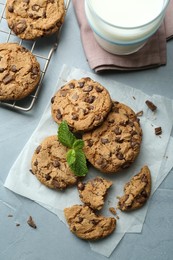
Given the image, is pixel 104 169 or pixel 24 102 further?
pixel 24 102

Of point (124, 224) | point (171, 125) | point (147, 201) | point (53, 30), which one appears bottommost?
point (124, 224)

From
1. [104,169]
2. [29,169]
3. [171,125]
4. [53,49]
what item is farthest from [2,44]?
[171,125]

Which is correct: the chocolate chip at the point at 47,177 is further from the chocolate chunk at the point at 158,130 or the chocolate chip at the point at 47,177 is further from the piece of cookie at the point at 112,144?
the chocolate chunk at the point at 158,130

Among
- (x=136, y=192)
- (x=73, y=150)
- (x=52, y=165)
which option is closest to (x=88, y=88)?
(x=73, y=150)

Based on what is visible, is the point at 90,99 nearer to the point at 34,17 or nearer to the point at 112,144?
the point at 112,144

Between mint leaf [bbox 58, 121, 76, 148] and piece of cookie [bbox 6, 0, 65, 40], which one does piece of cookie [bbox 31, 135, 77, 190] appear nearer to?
mint leaf [bbox 58, 121, 76, 148]

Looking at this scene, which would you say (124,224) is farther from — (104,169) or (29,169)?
(29,169)
